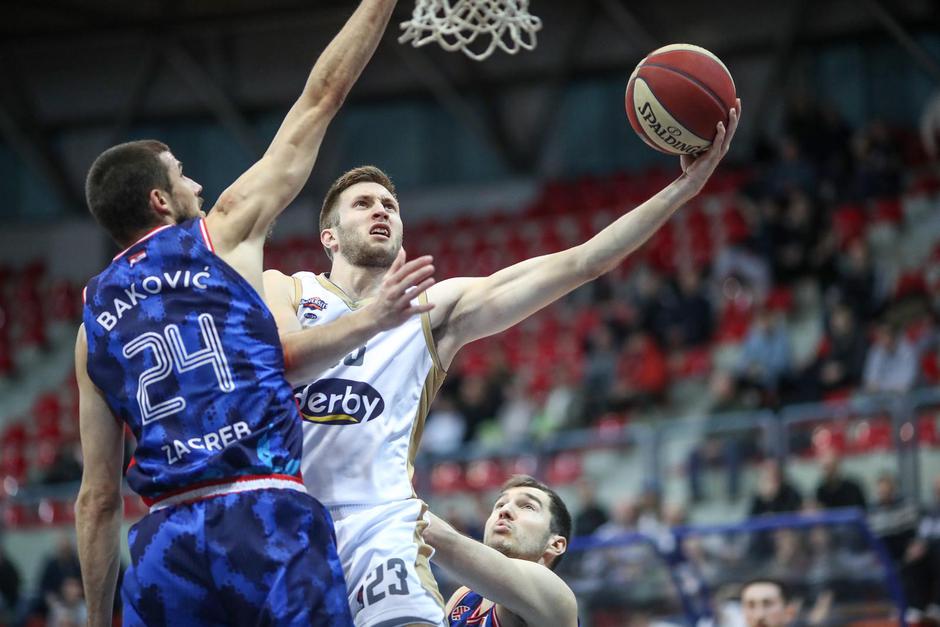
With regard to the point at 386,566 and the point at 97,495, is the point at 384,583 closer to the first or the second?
the point at 386,566

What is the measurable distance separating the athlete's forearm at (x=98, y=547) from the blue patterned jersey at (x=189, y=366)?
28cm

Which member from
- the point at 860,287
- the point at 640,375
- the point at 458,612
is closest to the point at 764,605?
the point at 458,612

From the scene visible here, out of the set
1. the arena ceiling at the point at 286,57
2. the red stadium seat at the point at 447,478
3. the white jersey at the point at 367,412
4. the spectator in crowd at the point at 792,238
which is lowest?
the white jersey at the point at 367,412

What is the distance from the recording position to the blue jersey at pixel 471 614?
18.4 feet

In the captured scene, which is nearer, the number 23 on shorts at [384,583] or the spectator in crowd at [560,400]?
the number 23 on shorts at [384,583]

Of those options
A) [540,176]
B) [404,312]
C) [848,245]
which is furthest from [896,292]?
[404,312]

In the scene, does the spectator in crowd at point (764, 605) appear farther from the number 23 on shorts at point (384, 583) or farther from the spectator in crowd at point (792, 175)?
the spectator in crowd at point (792, 175)

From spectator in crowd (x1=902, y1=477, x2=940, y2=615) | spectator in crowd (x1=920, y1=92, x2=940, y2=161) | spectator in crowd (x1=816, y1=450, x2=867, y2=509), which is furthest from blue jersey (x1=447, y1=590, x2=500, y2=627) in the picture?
spectator in crowd (x1=920, y1=92, x2=940, y2=161)

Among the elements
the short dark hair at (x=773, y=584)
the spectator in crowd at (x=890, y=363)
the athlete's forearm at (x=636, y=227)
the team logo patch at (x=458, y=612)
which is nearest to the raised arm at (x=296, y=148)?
the athlete's forearm at (x=636, y=227)

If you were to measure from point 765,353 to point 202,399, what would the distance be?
37.6 ft

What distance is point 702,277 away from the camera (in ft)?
54.9

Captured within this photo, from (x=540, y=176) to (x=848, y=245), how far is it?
7.47 m

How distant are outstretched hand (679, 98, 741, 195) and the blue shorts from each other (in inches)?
70.1

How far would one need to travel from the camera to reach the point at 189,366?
400cm
